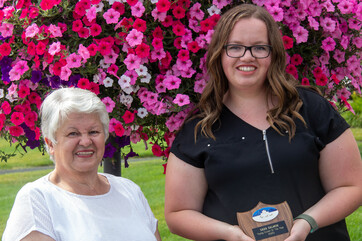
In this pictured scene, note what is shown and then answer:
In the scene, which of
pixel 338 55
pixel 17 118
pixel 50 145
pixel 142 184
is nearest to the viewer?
pixel 50 145

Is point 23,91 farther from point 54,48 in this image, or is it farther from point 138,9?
point 138,9

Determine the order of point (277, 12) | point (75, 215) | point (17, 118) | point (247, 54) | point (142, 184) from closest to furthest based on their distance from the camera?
point (75, 215) → point (247, 54) → point (277, 12) → point (17, 118) → point (142, 184)

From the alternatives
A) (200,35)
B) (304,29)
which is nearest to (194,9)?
(200,35)

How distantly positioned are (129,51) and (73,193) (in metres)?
0.81

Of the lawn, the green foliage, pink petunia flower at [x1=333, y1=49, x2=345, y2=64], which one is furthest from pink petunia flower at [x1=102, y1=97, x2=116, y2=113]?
the green foliage

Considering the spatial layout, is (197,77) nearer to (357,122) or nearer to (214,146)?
(214,146)

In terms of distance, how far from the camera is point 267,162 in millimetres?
2416

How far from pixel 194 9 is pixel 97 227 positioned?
1203 millimetres

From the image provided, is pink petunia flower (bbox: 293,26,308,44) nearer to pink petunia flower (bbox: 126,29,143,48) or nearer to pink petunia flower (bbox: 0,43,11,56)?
pink petunia flower (bbox: 126,29,143,48)

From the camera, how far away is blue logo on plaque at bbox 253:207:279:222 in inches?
87.4

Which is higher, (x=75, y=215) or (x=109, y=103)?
(x=109, y=103)

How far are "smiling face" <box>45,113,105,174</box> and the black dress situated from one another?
0.54m

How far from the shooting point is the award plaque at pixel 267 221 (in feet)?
7.23

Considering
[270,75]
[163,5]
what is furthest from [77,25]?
[270,75]
